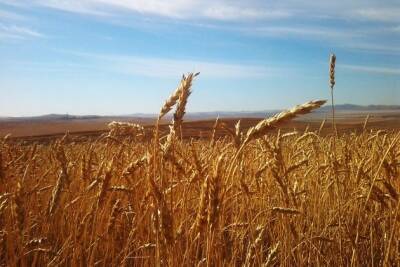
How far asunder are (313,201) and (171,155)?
1635mm

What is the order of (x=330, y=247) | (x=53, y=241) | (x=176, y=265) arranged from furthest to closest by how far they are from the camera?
(x=53, y=241)
(x=330, y=247)
(x=176, y=265)

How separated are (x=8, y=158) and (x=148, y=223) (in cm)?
173

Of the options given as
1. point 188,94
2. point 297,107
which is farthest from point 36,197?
point 297,107

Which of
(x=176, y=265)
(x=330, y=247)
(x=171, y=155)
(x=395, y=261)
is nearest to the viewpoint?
(x=176, y=265)

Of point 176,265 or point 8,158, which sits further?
point 8,158

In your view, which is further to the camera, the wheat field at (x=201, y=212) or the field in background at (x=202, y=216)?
the field in background at (x=202, y=216)

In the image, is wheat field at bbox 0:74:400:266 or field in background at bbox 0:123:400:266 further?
field in background at bbox 0:123:400:266

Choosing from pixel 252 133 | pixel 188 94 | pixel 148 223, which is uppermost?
pixel 188 94

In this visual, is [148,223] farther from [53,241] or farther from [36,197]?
[36,197]

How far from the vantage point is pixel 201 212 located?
3.77 feet

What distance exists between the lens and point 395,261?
1943mm

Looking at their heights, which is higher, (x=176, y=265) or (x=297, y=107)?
(x=297, y=107)

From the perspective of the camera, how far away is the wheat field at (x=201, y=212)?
128 centimetres

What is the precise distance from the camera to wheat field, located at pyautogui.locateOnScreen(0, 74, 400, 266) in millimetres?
1283
